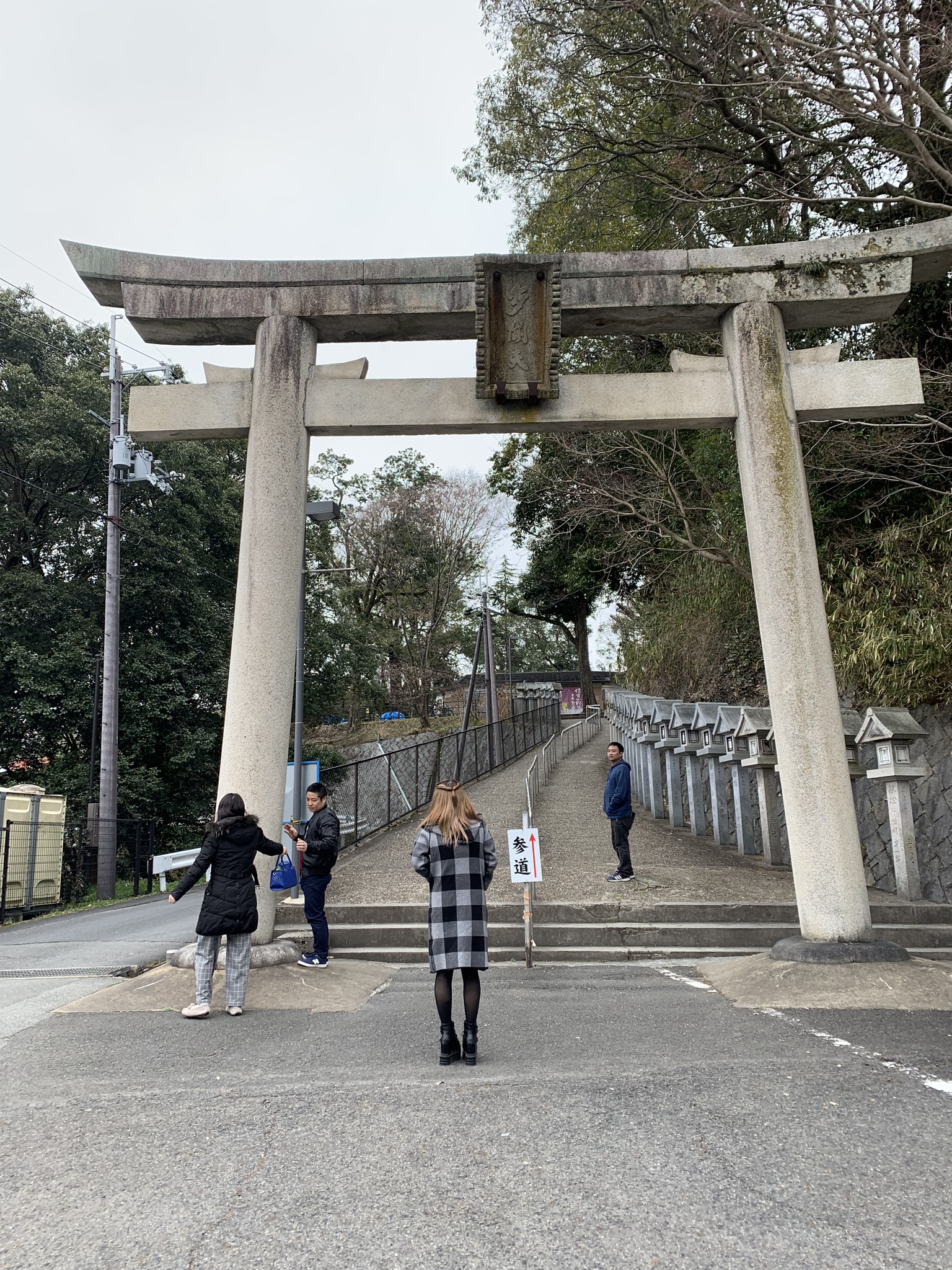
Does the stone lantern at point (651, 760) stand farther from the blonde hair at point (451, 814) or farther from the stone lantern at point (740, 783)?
the blonde hair at point (451, 814)

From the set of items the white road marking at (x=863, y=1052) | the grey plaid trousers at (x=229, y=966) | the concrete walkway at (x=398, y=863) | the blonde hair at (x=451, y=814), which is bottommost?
the white road marking at (x=863, y=1052)

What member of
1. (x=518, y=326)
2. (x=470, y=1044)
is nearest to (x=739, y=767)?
(x=518, y=326)

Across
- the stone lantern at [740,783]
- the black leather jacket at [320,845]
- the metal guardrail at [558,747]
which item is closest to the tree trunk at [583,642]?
the metal guardrail at [558,747]

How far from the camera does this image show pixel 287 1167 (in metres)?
3.26

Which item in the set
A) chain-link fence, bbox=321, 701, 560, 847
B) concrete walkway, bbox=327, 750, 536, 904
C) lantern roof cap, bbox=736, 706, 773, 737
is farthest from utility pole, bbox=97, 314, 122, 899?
lantern roof cap, bbox=736, 706, 773, 737

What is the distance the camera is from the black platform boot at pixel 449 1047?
15.1ft

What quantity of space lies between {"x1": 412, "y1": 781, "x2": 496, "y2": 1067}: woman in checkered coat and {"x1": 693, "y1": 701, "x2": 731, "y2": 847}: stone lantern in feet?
27.8

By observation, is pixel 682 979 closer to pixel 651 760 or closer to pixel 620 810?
pixel 620 810

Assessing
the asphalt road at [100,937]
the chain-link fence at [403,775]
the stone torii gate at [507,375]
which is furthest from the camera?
the chain-link fence at [403,775]

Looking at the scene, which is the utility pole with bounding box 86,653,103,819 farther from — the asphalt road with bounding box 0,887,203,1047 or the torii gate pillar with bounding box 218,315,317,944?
the torii gate pillar with bounding box 218,315,317,944

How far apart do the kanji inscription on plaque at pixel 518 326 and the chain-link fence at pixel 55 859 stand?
11.8m

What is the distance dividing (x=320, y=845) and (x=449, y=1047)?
9.50 ft

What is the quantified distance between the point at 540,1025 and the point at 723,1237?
9.41ft

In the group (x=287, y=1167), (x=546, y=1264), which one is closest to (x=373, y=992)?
(x=287, y=1167)
